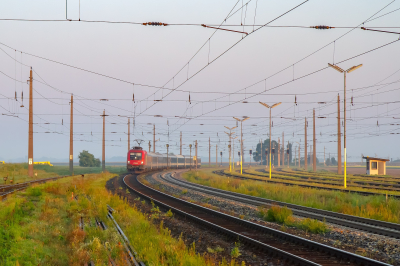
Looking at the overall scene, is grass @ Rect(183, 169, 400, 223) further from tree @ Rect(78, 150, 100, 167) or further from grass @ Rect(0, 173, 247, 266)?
tree @ Rect(78, 150, 100, 167)

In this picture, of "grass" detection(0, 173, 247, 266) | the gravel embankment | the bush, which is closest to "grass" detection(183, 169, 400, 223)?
the gravel embankment

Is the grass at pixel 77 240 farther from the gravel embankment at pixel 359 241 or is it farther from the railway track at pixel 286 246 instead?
the gravel embankment at pixel 359 241

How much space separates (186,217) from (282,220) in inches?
160

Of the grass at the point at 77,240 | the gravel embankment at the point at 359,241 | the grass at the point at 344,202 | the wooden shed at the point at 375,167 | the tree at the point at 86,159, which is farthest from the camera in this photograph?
the tree at the point at 86,159

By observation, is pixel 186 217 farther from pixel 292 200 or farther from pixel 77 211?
pixel 292 200

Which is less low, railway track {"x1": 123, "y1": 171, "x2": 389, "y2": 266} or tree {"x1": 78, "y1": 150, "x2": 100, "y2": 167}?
railway track {"x1": 123, "y1": 171, "x2": 389, "y2": 266}

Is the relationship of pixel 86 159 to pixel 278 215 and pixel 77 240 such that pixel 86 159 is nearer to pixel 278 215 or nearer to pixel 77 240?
pixel 278 215

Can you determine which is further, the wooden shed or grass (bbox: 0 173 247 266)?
the wooden shed

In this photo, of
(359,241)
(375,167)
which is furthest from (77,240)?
(375,167)

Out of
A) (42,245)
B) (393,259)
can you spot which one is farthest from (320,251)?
(42,245)

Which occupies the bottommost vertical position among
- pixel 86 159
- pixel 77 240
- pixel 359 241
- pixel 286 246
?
pixel 86 159

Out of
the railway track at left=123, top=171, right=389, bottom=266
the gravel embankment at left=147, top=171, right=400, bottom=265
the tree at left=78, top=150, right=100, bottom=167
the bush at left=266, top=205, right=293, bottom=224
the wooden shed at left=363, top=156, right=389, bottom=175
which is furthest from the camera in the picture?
the tree at left=78, top=150, right=100, bottom=167

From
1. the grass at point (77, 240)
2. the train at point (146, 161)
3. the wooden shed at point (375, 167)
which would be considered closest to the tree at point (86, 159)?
the train at point (146, 161)

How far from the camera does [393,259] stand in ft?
30.8
